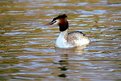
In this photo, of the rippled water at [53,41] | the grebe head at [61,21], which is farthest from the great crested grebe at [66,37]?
the rippled water at [53,41]

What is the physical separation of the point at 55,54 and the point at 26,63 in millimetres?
1807

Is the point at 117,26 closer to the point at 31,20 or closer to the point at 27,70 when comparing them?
the point at 31,20

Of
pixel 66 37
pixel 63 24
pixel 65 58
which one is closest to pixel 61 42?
pixel 66 37

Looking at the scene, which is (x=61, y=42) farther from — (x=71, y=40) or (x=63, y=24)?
(x=63, y=24)

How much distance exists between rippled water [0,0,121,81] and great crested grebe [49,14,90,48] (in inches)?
13.3

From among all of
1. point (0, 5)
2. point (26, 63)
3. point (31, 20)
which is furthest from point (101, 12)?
point (26, 63)

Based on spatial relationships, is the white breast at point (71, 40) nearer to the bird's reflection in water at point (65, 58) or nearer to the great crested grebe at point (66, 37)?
the great crested grebe at point (66, 37)

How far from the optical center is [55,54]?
731 inches

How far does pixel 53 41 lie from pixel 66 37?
567 mm

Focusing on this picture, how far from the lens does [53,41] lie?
20.8 meters

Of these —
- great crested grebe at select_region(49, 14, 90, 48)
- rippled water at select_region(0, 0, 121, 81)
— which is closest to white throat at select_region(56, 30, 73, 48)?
great crested grebe at select_region(49, 14, 90, 48)

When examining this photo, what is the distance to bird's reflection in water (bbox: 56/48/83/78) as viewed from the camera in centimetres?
1602

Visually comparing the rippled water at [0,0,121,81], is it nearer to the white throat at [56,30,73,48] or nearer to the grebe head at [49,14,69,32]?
the white throat at [56,30,73,48]

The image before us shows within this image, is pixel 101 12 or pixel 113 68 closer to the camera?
pixel 113 68
